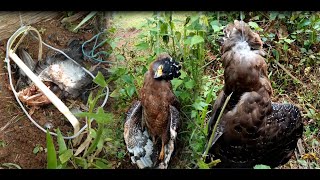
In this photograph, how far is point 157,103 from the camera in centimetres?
150

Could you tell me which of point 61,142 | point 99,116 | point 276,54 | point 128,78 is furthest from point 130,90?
point 276,54

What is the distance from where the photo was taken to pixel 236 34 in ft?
4.94

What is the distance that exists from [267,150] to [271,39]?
1.05ft

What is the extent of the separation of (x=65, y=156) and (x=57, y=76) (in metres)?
0.25

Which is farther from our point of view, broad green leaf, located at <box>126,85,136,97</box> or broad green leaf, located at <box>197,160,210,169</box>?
broad green leaf, located at <box>126,85,136,97</box>

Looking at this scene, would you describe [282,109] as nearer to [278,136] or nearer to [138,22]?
[278,136]

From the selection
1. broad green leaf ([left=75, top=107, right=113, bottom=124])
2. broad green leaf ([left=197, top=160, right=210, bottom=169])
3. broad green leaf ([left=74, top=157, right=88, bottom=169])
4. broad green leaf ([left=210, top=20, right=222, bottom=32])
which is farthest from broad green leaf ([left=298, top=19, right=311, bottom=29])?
broad green leaf ([left=74, top=157, right=88, bottom=169])

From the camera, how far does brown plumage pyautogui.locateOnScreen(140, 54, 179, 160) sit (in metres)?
1.47

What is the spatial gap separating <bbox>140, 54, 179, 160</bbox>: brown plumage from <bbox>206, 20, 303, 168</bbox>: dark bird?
0.44 ft

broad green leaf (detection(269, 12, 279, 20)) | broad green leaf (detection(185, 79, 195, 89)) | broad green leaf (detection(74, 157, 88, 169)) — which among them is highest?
broad green leaf (detection(269, 12, 279, 20))

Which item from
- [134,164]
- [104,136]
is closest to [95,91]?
[104,136]

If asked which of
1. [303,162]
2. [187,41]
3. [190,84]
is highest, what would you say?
[187,41]

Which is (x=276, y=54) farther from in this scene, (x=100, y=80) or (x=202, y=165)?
(x=100, y=80)

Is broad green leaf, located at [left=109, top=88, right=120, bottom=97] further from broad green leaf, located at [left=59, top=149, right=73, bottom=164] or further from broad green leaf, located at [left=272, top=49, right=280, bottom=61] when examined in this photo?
broad green leaf, located at [left=272, top=49, right=280, bottom=61]
